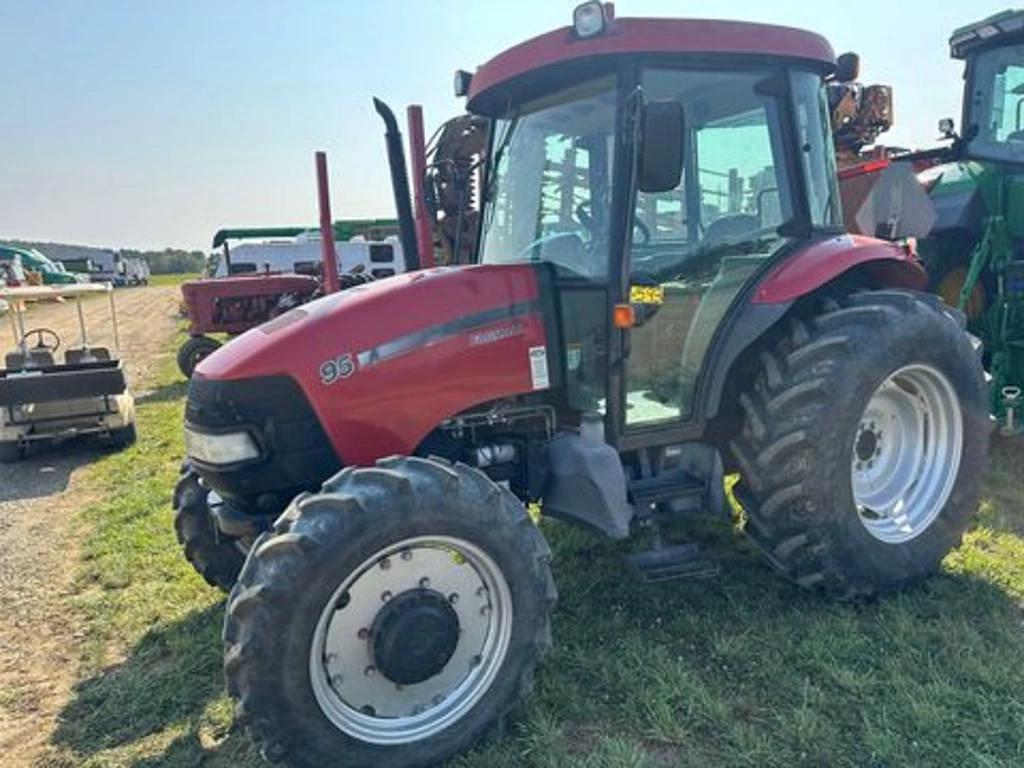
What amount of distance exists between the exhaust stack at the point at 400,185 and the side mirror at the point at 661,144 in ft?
3.76

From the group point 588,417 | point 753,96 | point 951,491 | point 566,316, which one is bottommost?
point 951,491

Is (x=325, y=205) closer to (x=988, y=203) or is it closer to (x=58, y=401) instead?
(x=58, y=401)

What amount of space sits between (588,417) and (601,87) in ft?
4.29

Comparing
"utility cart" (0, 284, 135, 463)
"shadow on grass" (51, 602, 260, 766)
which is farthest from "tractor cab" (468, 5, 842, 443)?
"utility cart" (0, 284, 135, 463)

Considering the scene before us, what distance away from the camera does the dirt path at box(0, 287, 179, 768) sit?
313 cm

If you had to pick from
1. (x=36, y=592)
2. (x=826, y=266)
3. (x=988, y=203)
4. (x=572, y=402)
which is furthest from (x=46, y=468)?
(x=988, y=203)

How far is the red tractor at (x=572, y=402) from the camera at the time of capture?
2.51 meters

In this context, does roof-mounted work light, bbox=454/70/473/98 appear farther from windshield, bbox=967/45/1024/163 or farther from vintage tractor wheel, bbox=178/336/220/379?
vintage tractor wheel, bbox=178/336/220/379

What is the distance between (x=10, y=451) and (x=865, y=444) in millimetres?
6929

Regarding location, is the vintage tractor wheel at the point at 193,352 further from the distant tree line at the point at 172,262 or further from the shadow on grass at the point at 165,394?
the distant tree line at the point at 172,262

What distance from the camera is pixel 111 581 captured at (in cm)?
434

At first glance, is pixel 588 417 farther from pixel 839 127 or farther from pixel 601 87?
pixel 839 127

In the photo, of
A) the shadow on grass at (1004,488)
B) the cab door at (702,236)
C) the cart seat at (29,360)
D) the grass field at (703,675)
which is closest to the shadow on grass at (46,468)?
the cart seat at (29,360)

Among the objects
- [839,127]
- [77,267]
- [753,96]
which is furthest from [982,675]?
[77,267]
